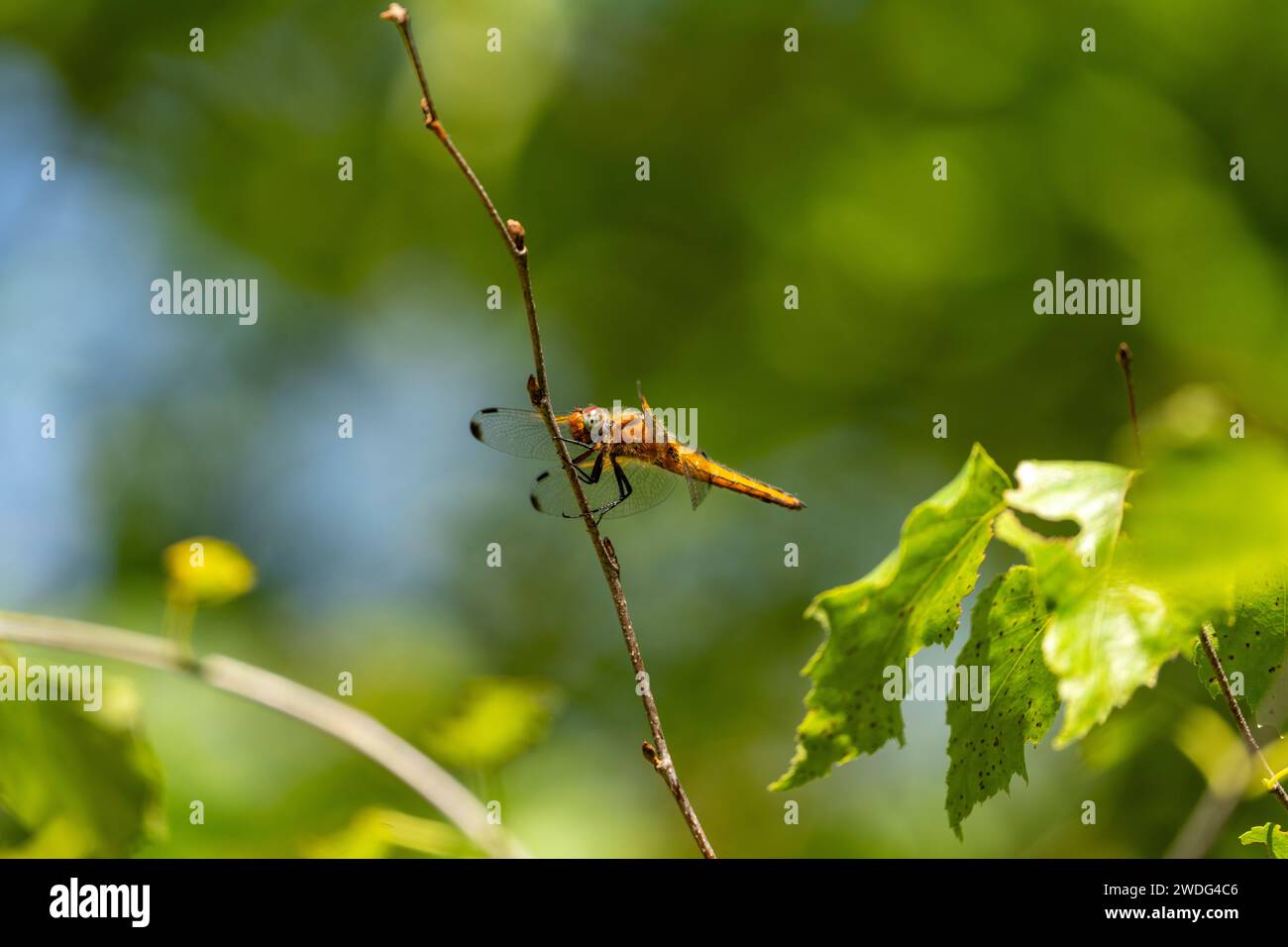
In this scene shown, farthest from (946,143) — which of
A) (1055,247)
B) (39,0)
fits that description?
(39,0)

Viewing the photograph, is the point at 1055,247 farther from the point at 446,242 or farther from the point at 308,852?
the point at 308,852

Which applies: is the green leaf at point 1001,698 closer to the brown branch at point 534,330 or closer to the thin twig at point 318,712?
the brown branch at point 534,330

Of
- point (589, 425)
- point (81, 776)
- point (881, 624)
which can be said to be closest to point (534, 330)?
point (881, 624)

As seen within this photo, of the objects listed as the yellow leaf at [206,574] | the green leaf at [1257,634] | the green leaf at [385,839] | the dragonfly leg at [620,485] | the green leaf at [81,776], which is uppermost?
the dragonfly leg at [620,485]

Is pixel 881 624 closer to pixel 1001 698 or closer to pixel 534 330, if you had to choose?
pixel 1001 698

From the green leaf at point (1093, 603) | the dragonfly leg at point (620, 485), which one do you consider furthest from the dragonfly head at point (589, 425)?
the green leaf at point (1093, 603)
